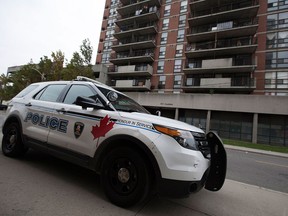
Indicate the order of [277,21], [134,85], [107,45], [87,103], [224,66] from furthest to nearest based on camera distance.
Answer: [107,45]
[134,85]
[224,66]
[277,21]
[87,103]

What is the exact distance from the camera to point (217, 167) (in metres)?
2.93

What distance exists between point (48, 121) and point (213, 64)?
25.2 meters

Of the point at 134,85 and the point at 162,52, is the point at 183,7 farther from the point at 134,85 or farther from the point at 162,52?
the point at 134,85

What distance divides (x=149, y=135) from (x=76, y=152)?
141cm

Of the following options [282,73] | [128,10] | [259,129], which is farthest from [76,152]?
[128,10]

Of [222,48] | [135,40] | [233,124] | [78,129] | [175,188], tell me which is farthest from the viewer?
[135,40]

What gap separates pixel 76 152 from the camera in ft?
10.0

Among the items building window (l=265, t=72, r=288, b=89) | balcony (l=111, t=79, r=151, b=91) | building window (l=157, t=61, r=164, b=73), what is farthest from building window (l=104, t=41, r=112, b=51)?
building window (l=265, t=72, r=288, b=89)

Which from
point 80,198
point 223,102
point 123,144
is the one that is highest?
point 223,102

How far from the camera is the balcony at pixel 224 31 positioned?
24436mm

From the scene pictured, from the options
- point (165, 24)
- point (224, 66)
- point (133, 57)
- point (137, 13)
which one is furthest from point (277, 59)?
point (137, 13)

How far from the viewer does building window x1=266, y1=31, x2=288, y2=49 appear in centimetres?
2309

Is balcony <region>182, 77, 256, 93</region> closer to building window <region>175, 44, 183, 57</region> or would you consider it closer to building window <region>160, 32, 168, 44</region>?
building window <region>175, 44, 183, 57</region>

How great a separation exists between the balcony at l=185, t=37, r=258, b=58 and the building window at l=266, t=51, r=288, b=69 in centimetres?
218
